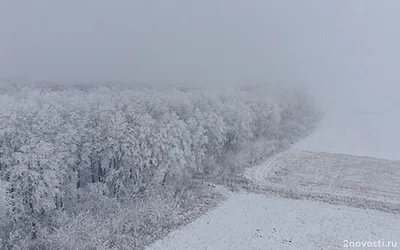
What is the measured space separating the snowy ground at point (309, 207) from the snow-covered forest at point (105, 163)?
9.22ft

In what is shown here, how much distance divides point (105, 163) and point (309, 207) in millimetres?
15001

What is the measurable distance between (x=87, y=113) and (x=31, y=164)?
21.1ft

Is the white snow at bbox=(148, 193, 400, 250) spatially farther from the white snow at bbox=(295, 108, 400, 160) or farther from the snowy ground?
the white snow at bbox=(295, 108, 400, 160)

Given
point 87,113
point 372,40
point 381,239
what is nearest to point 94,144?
point 87,113

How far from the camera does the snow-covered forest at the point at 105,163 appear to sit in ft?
76.1

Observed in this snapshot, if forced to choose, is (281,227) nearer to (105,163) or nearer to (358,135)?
(105,163)

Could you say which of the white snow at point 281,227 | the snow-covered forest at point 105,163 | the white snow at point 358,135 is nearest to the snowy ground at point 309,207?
the white snow at point 281,227

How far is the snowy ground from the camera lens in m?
24.2

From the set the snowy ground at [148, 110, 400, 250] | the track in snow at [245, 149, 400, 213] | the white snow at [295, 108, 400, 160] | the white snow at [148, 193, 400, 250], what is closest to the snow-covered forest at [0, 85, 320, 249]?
the white snow at [148, 193, 400, 250]

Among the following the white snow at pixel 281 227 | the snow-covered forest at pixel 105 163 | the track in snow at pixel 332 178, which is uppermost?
the snow-covered forest at pixel 105 163

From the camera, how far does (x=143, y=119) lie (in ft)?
101

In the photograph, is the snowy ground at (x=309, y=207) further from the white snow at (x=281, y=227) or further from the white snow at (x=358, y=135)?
the white snow at (x=358, y=135)

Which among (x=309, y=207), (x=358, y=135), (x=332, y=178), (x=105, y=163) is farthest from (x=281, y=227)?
(x=358, y=135)

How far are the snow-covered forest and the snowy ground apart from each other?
2.81m
